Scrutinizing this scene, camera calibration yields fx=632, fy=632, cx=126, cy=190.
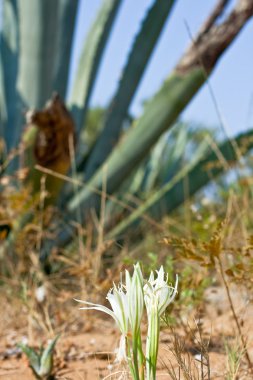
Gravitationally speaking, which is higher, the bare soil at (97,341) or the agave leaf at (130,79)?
the agave leaf at (130,79)

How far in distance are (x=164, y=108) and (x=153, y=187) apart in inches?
52.4

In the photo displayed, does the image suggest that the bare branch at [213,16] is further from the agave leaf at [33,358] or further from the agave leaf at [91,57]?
the agave leaf at [33,358]

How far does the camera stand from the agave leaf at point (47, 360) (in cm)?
160

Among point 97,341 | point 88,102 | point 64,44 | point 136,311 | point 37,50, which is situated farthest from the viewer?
point 88,102

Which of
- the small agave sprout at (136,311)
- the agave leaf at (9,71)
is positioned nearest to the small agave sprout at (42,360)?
the small agave sprout at (136,311)

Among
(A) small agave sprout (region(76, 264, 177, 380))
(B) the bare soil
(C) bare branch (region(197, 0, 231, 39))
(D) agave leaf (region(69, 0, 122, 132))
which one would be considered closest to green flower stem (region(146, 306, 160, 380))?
(A) small agave sprout (region(76, 264, 177, 380))

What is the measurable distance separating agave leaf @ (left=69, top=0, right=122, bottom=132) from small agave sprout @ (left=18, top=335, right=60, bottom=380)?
231 centimetres

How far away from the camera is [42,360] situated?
1606mm

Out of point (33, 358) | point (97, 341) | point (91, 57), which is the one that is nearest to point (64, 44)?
point (91, 57)

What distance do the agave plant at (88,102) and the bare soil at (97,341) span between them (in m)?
0.77

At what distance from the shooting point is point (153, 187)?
14.9 ft

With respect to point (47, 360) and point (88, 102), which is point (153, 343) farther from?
point (88, 102)

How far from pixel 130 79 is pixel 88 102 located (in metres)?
0.41

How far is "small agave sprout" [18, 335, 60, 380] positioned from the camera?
5.26 feet
